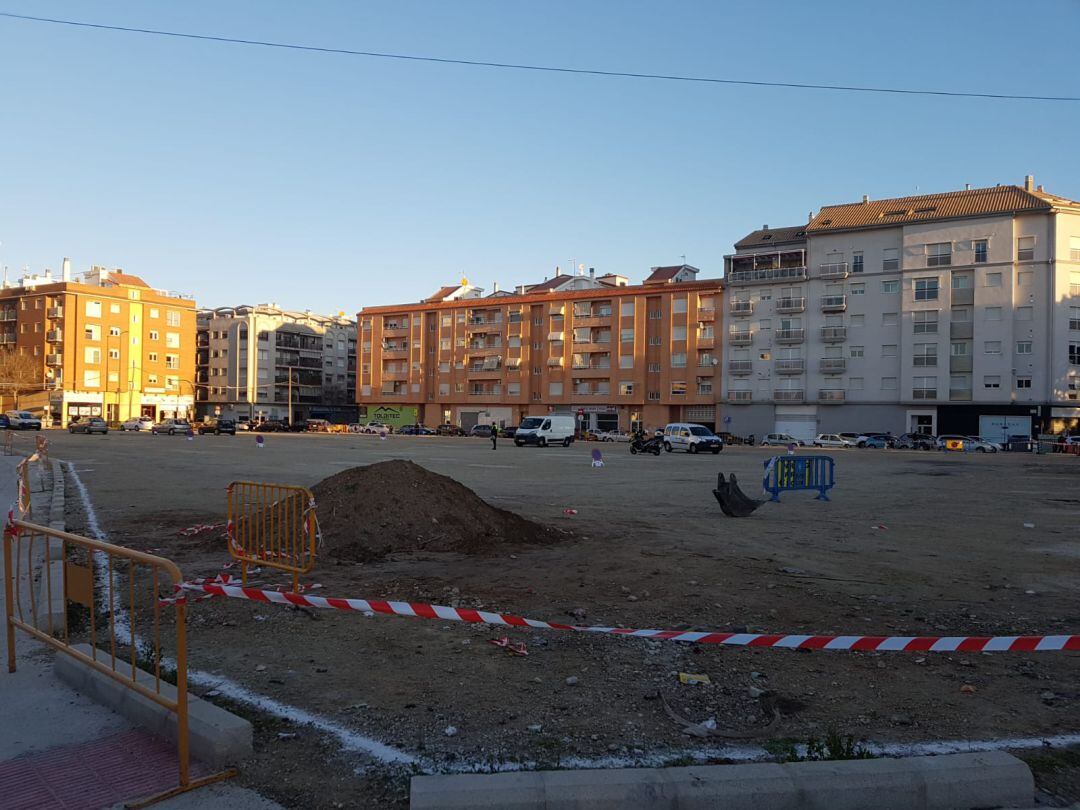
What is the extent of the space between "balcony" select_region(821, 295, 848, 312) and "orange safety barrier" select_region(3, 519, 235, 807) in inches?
2697

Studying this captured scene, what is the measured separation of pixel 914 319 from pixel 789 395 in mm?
12162

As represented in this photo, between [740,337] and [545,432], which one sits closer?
[545,432]

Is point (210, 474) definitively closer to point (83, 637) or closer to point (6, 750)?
point (83, 637)

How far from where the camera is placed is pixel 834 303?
68375mm

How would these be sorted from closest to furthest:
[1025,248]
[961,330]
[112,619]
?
[112,619]
[1025,248]
[961,330]

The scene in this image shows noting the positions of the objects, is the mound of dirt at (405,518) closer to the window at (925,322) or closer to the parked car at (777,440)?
the parked car at (777,440)

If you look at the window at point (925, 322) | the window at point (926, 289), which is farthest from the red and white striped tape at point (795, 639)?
the window at point (926, 289)

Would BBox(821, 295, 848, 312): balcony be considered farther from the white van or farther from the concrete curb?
the concrete curb

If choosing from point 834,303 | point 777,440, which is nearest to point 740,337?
point 834,303

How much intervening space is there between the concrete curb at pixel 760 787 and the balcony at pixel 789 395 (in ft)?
226

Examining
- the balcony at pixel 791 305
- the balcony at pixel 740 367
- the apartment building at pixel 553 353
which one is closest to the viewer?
the balcony at pixel 791 305

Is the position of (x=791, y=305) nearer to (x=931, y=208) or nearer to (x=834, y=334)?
(x=834, y=334)

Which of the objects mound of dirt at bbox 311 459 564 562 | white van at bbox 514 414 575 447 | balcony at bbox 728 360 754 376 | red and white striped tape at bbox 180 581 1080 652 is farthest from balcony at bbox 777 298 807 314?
red and white striped tape at bbox 180 581 1080 652

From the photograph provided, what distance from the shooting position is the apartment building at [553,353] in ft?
246
